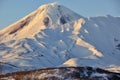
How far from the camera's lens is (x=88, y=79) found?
12669 cm

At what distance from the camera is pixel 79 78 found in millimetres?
127625

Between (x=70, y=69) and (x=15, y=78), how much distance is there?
49.7ft

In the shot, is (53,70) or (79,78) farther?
(53,70)

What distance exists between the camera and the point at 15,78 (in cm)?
13175

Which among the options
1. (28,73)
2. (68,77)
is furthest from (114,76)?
(28,73)

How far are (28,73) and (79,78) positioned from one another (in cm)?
1584

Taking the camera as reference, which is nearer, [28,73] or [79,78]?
[79,78]

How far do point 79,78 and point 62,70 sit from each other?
9.15 m

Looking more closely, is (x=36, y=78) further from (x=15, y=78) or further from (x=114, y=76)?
(x=114, y=76)

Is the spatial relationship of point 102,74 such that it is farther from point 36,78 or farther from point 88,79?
point 36,78

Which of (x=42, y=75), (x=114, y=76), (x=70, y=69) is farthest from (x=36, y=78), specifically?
(x=114, y=76)

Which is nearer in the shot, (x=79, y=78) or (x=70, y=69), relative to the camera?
(x=79, y=78)

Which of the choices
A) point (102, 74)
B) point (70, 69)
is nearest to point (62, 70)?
point (70, 69)

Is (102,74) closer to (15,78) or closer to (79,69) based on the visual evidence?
(79,69)
